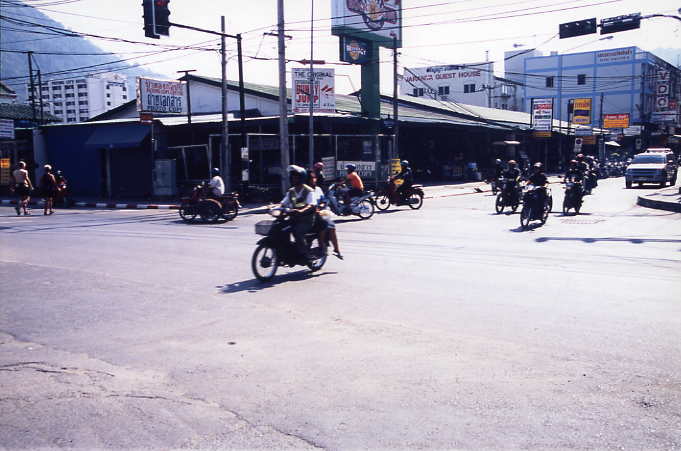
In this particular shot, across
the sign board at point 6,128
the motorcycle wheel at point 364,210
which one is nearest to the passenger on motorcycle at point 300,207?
the motorcycle wheel at point 364,210

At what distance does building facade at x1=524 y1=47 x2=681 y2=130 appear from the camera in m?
75.7

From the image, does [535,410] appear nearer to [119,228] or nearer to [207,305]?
[207,305]

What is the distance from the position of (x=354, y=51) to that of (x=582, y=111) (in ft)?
143

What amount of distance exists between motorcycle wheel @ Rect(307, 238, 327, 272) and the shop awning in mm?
20836

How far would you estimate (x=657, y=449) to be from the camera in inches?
136

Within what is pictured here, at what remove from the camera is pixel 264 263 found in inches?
342

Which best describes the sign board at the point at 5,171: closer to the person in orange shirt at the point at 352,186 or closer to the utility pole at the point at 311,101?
the utility pole at the point at 311,101

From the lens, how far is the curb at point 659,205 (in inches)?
738

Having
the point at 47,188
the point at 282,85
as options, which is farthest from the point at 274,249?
the point at 47,188

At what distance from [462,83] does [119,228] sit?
77.8 m

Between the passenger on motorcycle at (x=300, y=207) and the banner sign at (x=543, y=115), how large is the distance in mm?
38400

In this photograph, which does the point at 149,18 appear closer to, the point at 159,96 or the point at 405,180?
the point at 405,180

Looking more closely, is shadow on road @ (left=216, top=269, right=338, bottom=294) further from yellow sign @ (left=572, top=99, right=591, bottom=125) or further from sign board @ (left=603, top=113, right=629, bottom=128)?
sign board @ (left=603, top=113, right=629, bottom=128)

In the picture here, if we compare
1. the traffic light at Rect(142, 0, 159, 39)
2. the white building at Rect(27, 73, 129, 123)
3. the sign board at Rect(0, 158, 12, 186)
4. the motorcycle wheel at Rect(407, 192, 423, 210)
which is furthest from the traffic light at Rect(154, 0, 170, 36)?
the white building at Rect(27, 73, 129, 123)
